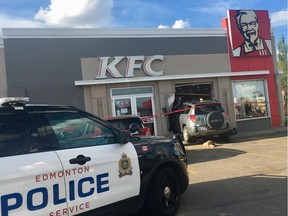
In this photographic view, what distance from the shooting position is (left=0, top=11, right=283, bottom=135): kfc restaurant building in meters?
15.7

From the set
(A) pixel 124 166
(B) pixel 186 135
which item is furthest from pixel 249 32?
(A) pixel 124 166

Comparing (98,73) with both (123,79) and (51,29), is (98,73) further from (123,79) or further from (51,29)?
(51,29)

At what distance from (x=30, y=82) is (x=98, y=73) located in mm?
3012

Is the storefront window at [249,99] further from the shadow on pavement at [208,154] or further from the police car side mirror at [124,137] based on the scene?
the police car side mirror at [124,137]

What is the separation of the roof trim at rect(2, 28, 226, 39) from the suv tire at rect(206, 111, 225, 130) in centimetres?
539

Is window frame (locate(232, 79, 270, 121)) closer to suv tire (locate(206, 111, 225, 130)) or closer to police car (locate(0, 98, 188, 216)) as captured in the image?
suv tire (locate(206, 111, 225, 130))

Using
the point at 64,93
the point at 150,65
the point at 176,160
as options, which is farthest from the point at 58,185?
the point at 150,65

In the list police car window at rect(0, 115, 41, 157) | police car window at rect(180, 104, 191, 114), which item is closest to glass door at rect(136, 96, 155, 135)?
police car window at rect(180, 104, 191, 114)

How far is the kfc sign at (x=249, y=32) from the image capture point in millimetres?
18562

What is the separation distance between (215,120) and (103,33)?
21.8 ft

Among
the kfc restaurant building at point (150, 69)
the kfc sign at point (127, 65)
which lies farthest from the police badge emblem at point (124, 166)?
the kfc sign at point (127, 65)

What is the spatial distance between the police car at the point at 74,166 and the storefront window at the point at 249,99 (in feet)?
46.6

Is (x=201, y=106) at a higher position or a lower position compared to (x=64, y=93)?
lower

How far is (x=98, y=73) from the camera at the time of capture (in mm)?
16484
